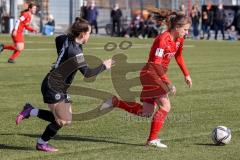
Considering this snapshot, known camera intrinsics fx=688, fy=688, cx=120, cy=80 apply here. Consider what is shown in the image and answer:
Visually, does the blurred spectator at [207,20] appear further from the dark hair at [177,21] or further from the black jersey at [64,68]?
the black jersey at [64,68]

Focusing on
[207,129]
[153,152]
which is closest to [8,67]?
[207,129]

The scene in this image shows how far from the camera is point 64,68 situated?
9062 millimetres

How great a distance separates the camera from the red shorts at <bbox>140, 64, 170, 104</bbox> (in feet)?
31.9

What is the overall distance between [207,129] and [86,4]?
3623 centimetres

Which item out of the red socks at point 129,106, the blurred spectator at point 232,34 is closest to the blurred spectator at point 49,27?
the blurred spectator at point 232,34

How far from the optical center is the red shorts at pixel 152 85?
31.9ft

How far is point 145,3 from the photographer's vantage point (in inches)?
1999

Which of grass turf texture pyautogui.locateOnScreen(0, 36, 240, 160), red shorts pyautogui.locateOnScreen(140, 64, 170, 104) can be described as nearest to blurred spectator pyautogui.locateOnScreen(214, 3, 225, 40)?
grass turf texture pyautogui.locateOnScreen(0, 36, 240, 160)

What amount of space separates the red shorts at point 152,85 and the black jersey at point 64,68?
120 cm

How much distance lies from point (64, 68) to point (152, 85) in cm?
143

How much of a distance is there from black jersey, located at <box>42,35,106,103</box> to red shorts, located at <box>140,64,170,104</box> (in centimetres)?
120

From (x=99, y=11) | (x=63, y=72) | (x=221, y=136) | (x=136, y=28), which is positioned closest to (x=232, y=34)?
(x=136, y=28)

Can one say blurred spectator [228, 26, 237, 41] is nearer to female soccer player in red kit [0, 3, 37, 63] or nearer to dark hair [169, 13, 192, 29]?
female soccer player in red kit [0, 3, 37, 63]

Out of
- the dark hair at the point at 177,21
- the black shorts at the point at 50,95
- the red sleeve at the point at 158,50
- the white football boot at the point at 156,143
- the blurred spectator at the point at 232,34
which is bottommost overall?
the blurred spectator at the point at 232,34
